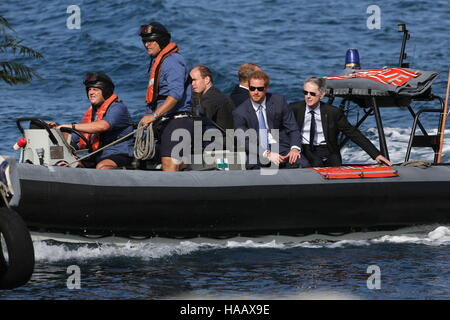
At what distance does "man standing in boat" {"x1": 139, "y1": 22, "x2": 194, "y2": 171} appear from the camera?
9.12 m

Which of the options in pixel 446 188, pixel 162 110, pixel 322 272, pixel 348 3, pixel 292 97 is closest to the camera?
pixel 322 272

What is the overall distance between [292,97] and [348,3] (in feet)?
39.2

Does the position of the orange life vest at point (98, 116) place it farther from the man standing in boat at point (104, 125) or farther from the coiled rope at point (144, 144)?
the coiled rope at point (144, 144)

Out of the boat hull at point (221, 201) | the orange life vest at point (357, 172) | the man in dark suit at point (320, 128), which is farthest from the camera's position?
the man in dark suit at point (320, 128)

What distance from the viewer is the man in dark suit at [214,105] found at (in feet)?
31.9

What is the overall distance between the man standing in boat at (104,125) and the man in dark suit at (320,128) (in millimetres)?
1727

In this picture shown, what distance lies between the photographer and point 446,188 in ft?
32.0

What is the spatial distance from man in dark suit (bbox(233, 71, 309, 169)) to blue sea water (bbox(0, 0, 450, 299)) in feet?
2.61

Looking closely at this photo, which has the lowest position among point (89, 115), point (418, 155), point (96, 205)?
point (418, 155)

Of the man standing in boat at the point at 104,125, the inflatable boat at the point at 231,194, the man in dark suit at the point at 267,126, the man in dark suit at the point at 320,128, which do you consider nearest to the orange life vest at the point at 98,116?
the man standing in boat at the point at 104,125

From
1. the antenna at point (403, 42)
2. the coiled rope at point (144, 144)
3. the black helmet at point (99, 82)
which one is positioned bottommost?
the coiled rope at point (144, 144)

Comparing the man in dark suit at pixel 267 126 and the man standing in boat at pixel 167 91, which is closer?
the man standing in boat at pixel 167 91

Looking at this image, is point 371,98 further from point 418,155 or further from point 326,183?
point 418,155
